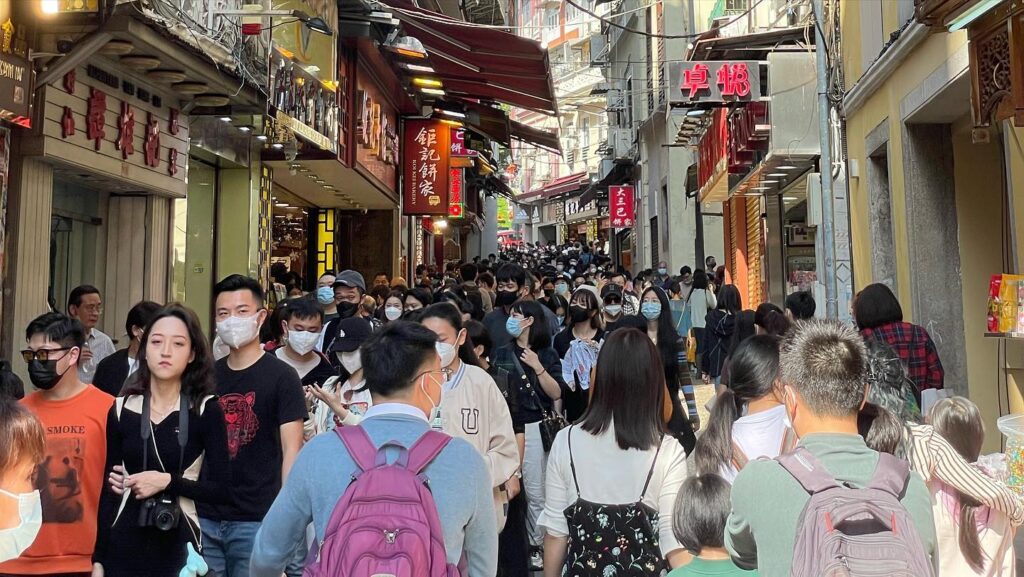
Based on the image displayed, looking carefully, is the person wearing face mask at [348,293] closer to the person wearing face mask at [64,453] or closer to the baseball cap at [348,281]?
the baseball cap at [348,281]

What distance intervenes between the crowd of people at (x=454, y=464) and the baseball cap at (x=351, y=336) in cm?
2

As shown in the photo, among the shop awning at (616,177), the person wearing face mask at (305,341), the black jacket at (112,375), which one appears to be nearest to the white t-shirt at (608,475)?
the person wearing face mask at (305,341)

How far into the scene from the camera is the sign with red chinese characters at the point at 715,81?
12.9m

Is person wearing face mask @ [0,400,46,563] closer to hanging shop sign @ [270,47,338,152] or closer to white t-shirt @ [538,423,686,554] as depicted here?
white t-shirt @ [538,423,686,554]

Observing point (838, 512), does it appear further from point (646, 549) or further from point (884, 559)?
point (646, 549)

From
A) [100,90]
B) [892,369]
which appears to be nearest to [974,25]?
[892,369]

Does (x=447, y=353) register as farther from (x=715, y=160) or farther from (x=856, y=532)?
(x=715, y=160)

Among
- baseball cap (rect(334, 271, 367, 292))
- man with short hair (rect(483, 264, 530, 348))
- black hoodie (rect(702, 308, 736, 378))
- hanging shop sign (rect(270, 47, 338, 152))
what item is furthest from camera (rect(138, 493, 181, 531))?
hanging shop sign (rect(270, 47, 338, 152))

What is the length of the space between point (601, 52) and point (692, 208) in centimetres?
1339

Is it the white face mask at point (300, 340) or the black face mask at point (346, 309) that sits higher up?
the black face mask at point (346, 309)

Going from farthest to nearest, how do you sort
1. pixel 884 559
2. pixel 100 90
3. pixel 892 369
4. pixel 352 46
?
1. pixel 352 46
2. pixel 100 90
3. pixel 892 369
4. pixel 884 559

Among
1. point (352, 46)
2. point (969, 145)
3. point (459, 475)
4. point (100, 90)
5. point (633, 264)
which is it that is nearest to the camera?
point (459, 475)

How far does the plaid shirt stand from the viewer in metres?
6.28

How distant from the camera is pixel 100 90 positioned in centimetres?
886
